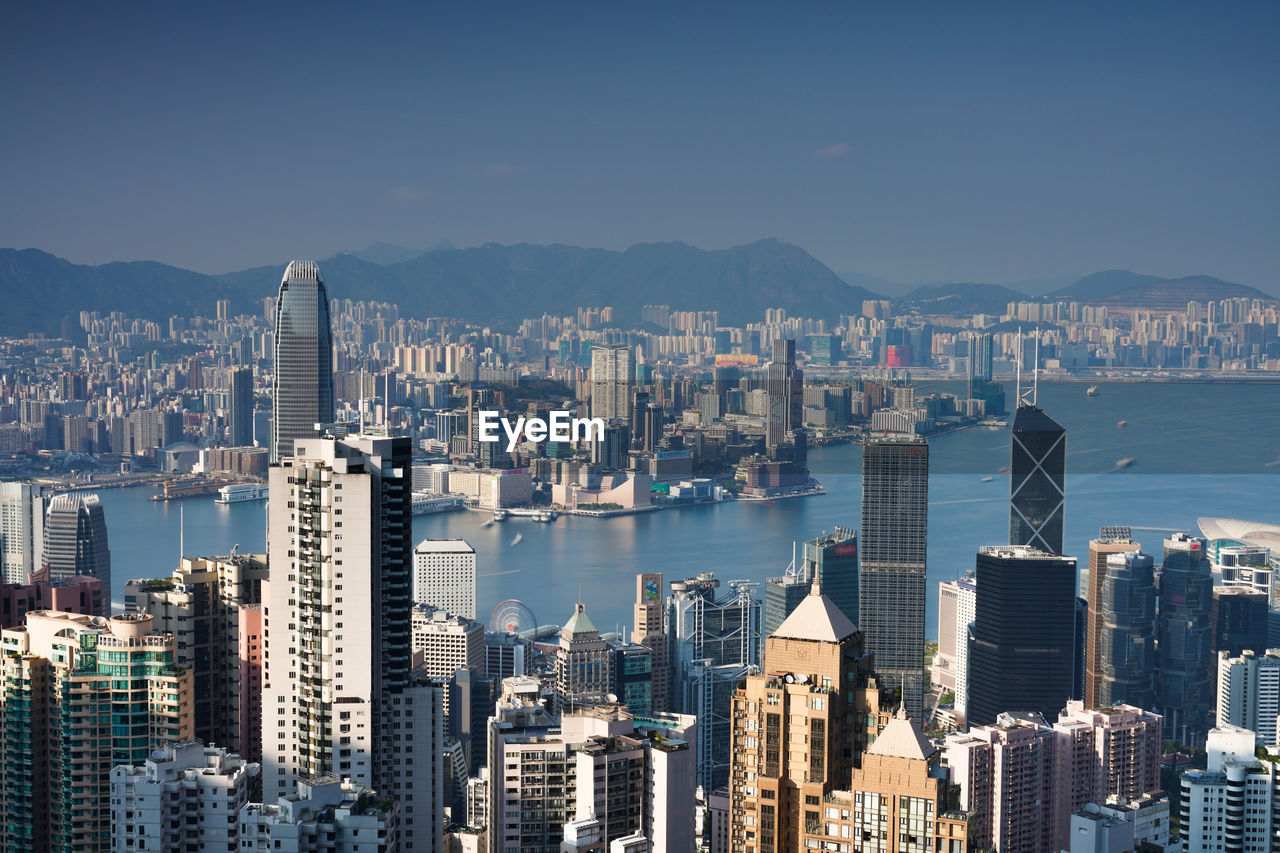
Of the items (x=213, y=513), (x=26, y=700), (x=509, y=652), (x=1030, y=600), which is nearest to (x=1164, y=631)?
(x=1030, y=600)

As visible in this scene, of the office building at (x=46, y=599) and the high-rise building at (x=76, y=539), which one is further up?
the office building at (x=46, y=599)

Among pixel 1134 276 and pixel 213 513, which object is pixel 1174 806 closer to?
pixel 1134 276

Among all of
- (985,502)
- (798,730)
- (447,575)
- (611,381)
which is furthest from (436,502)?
(798,730)

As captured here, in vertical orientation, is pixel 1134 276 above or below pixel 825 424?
above

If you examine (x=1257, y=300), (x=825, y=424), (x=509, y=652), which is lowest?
(x=509, y=652)

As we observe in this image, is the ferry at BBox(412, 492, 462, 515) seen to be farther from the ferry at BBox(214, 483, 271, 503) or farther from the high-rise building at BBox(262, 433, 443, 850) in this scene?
the high-rise building at BBox(262, 433, 443, 850)

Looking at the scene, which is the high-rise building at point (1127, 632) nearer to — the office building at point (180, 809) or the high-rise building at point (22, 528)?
the office building at point (180, 809)

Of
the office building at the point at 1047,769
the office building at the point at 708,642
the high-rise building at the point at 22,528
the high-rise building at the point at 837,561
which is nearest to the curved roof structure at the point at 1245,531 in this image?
the high-rise building at the point at 837,561
